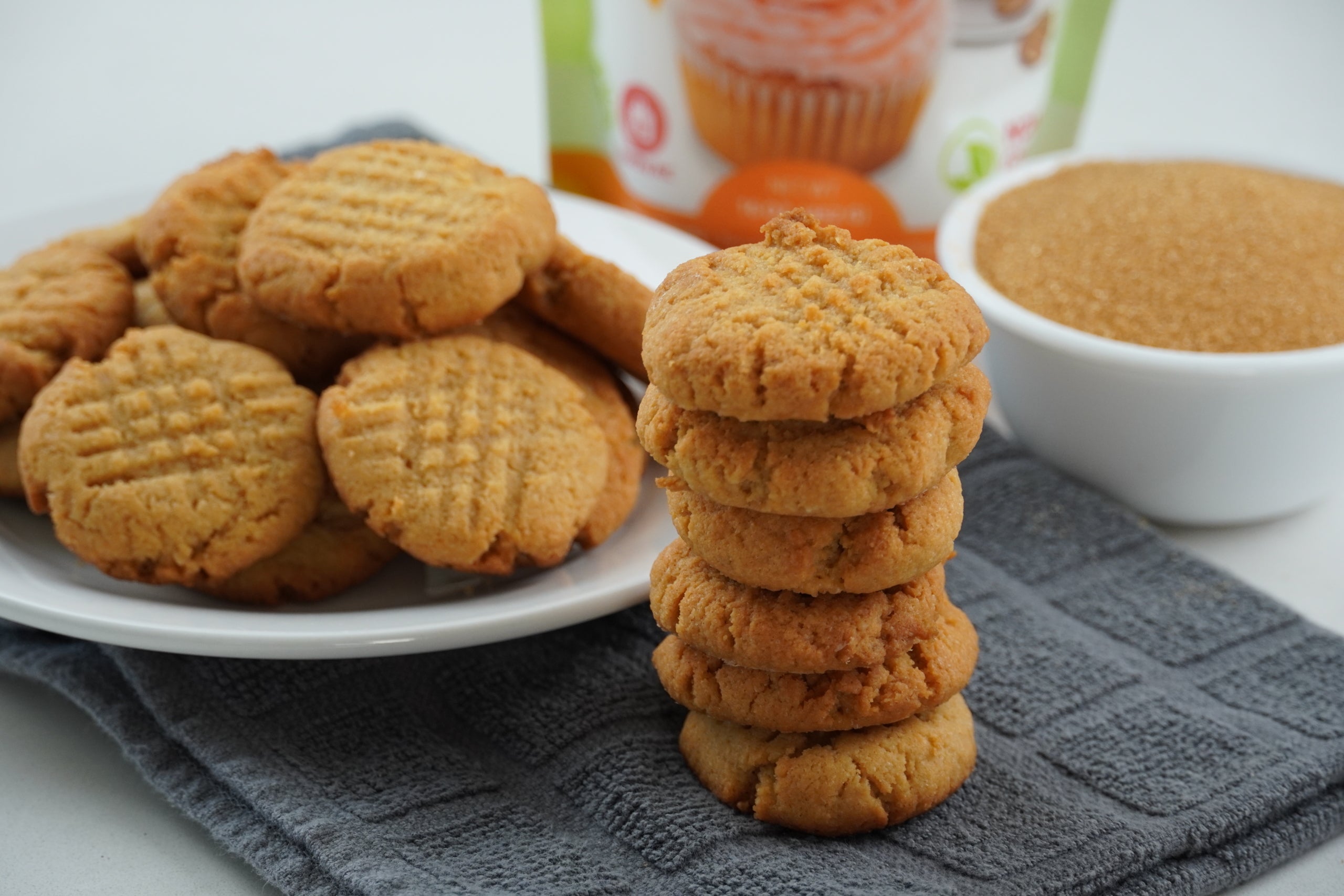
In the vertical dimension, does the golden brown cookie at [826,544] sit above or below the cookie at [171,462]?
above

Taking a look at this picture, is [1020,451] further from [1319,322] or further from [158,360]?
[158,360]

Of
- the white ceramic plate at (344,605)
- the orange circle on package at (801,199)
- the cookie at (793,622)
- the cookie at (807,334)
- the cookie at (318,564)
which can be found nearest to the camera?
the cookie at (807,334)

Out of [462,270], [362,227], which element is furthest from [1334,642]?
[362,227]

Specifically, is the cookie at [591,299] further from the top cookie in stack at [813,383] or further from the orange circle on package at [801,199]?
the orange circle on package at [801,199]

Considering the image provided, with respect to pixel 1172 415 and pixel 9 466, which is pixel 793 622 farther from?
pixel 9 466

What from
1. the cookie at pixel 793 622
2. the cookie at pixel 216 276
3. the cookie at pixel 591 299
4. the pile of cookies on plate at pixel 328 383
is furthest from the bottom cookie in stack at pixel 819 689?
the cookie at pixel 216 276

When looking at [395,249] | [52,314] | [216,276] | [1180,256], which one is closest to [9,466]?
[52,314]

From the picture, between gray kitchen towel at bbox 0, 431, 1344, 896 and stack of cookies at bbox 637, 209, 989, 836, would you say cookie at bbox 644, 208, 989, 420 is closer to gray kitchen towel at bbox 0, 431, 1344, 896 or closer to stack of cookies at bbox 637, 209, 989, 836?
stack of cookies at bbox 637, 209, 989, 836
